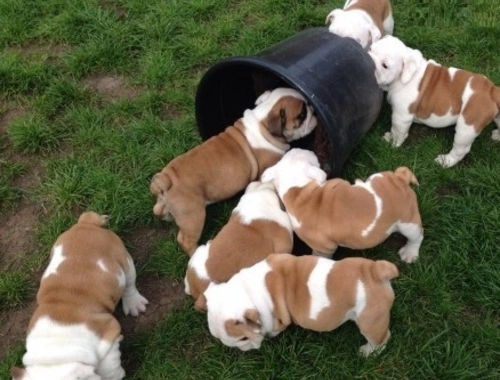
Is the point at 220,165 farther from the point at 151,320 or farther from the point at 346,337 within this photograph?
the point at 346,337

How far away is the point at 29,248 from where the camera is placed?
4625 mm

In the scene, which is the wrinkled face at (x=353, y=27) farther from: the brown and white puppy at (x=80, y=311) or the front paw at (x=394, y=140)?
the brown and white puppy at (x=80, y=311)

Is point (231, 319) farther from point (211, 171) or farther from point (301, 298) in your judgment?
point (211, 171)

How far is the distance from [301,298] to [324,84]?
1.53 m

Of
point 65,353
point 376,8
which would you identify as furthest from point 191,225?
point 376,8

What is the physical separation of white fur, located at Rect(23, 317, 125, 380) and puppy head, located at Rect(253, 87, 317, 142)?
1944 millimetres

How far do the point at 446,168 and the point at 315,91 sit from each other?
1380 millimetres

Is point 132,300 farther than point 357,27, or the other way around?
point 357,27

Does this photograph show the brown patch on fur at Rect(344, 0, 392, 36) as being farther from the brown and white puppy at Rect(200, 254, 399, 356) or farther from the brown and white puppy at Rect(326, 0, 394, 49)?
the brown and white puppy at Rect(200, 254, 399, 356)

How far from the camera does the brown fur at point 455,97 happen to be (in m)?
4.42

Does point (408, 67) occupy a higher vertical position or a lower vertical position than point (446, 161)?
higher

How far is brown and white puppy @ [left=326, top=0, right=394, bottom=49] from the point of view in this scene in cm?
510

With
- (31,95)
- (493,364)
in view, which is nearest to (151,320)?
(493,364)

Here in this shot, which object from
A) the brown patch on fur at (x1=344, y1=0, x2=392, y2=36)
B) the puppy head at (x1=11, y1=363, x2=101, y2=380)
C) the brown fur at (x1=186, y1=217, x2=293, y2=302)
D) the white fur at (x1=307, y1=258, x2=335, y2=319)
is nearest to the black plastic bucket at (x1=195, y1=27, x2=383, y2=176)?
the brown fur at (x1=186, y1=217, x2=293, y2=302)
